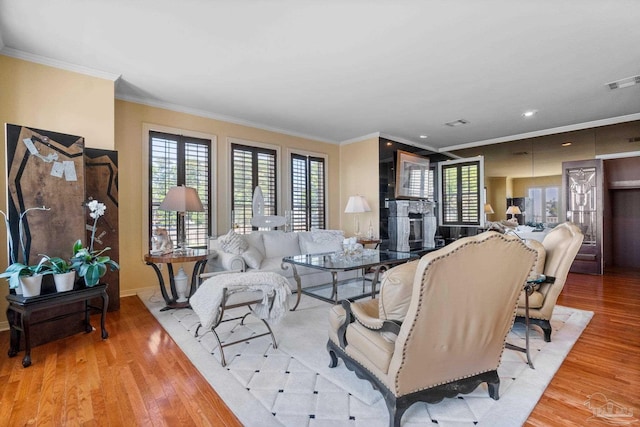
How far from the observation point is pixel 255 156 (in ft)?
19.1

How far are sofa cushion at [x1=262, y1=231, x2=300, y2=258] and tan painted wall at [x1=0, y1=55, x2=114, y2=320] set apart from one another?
248 cm

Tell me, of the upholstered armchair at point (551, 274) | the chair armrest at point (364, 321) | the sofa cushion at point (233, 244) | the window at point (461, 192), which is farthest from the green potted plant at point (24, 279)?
the window at point (461, 192)

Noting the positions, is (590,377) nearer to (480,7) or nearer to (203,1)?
(480,7)

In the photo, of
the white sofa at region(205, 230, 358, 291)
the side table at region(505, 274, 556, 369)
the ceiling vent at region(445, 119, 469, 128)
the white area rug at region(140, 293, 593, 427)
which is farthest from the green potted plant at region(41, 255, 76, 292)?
the ceiling vent at region(445, 119, 469, 128)

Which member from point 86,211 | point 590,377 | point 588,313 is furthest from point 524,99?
point 86,211

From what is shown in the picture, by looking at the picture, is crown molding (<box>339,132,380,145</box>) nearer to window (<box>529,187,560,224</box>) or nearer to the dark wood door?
window (<box>529,187,560,224</box>)

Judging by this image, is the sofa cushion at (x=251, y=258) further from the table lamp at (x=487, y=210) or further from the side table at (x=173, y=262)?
the table lamp at (x=487, y=210)

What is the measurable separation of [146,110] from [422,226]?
6067 mm

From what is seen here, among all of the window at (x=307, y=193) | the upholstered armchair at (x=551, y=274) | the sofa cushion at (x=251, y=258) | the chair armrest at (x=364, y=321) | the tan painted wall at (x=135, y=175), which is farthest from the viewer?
the window at (x=307, y=193)

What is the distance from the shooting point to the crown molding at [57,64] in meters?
3.18

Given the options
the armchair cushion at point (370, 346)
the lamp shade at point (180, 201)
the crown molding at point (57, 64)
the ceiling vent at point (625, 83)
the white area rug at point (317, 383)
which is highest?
the crown molding at point (57, 64)

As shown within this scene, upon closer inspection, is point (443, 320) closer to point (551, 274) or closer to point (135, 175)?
point (551, 274)

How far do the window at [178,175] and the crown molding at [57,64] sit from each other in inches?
42.3

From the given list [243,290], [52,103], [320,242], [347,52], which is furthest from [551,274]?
[52,103]
